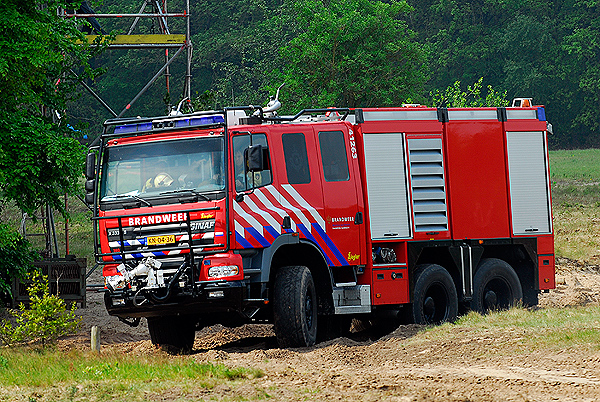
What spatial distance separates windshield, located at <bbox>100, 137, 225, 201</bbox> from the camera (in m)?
11.2

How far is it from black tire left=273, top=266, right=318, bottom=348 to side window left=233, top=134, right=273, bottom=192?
53.1 inches

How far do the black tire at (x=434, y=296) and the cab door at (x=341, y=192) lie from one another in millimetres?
1293

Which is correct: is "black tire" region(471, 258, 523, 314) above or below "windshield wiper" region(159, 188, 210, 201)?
below

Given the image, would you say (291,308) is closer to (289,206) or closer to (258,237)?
(258,237)

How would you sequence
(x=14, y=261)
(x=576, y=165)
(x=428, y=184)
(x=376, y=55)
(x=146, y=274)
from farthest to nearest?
(x=576, y=165)
(x=376, y=55)
(x=14, y=261)
(x=428, y=184)
(x=146, y=274)

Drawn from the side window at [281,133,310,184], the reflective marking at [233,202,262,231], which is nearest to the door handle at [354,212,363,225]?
the side window at [281,133,310,184]

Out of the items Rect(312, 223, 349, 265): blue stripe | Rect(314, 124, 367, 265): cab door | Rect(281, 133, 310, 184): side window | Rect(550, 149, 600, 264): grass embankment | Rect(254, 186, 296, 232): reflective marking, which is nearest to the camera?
Rect(254, 186, 296, 232): reflective marking

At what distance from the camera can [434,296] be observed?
14219 mm

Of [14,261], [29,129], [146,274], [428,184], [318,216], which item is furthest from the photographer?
[14,261]

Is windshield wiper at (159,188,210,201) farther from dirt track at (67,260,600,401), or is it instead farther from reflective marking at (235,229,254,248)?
dirt track at (67,260,600,401)

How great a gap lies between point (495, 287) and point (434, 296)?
1.60 m

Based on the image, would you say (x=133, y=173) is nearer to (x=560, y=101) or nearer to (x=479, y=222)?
(x=479, y=222)

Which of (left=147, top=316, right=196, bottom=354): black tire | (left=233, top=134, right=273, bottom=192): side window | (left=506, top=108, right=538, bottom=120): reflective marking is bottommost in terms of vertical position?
(left=147, top=316, right=196, bottom=354): black tire

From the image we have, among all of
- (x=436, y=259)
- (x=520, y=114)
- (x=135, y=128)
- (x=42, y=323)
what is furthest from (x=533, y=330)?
(x=42, y=323)
